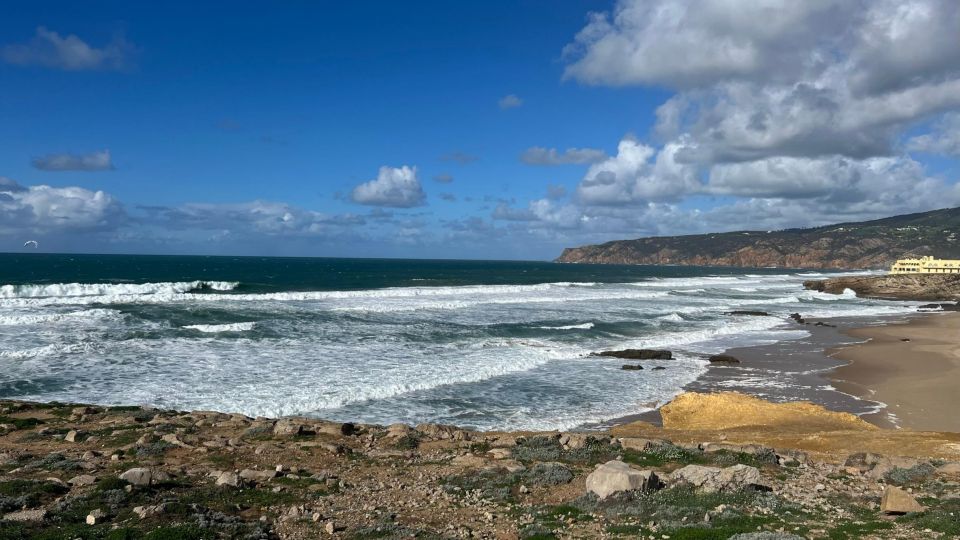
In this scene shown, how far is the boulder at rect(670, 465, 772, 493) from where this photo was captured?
9883mm

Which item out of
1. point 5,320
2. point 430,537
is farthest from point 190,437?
point 5,320

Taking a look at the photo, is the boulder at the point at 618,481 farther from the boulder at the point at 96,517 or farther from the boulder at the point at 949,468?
the boulder at the point at 96,517

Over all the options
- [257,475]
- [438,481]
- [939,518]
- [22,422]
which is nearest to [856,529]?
[939,518]

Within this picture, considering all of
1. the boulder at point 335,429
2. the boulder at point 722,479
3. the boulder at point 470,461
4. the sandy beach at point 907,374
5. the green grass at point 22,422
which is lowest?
the sandy beach at point 907,374

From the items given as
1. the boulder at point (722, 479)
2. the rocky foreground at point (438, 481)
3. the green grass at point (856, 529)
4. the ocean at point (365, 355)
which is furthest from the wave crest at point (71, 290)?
the green grass at point (856, 529)

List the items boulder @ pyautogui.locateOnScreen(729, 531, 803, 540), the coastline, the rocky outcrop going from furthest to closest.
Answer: the rocky outcrop → the coastline → boulder @ pyautogui.locateOnScreen(729, 531, 803, 540)

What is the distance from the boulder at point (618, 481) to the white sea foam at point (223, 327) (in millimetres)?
27094

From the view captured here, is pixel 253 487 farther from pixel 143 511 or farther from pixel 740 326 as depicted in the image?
pixel 740 326

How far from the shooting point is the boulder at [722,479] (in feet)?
32.4

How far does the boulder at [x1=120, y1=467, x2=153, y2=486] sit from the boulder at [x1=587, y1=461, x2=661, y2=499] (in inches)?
279

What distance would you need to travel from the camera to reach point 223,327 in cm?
3325

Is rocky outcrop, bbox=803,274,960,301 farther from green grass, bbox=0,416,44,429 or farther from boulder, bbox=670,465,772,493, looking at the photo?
green grass, bbox=0,416,44,429

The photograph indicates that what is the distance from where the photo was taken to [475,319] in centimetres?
4081

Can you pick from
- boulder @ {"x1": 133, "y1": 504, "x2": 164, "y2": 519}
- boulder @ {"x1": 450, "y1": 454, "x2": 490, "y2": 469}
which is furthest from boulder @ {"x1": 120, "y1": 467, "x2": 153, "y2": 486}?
boulder @ {"x1": 450, "y1": 454, "x2": 490, "y2": 469}
